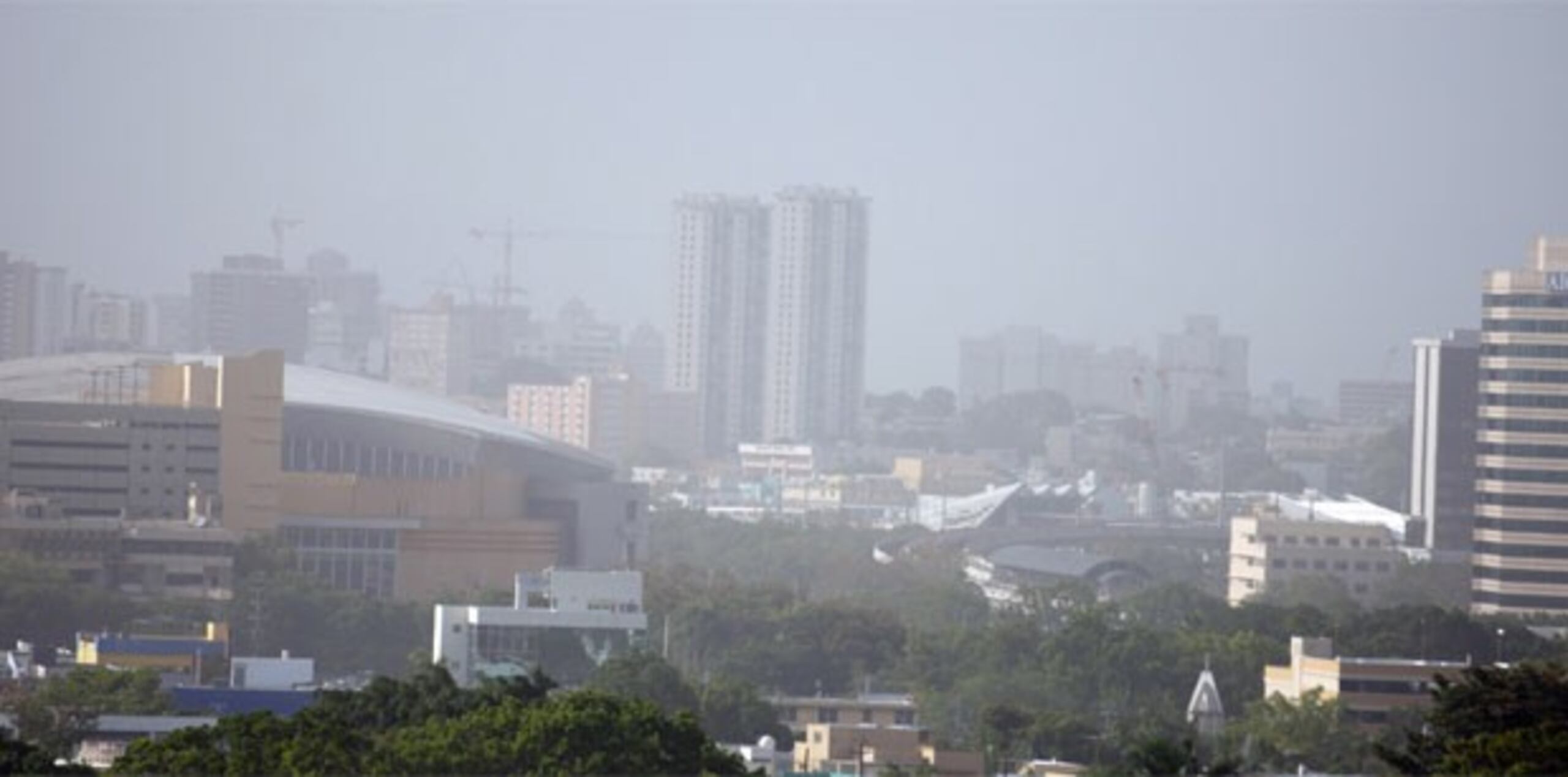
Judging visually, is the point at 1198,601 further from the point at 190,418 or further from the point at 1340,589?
the point at 190,418

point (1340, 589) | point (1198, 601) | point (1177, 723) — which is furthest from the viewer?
point (1340, 589)

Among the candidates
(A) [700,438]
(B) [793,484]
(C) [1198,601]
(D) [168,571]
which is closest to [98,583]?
(D) [168,571]

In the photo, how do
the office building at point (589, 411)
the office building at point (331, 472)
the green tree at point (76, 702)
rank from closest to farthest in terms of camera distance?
1. the green tree at point (76, 702)
2. the office building at point (331, 472)
3. the office building at point (589, 411)

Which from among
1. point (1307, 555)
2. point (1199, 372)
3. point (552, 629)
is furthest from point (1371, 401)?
point (552, 629)

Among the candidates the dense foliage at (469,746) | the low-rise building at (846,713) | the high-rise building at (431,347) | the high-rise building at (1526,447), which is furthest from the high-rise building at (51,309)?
the dense foliage at (469,746)

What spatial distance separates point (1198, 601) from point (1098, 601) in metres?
3.91

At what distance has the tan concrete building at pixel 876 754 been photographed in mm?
33344

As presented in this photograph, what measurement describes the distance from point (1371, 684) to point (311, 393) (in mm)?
35501

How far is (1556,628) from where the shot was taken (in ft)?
185

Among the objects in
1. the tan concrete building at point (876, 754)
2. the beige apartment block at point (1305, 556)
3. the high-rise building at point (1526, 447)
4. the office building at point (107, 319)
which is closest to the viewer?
the tan concrete building at point (876, 754)

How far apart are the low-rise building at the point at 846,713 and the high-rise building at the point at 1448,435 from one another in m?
36.2

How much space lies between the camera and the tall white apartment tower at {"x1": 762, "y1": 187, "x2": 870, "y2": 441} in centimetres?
14038

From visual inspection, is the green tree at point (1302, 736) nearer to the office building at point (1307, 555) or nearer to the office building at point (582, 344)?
the office building at point (1307, 555)

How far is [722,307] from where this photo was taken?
14088 centimetres
